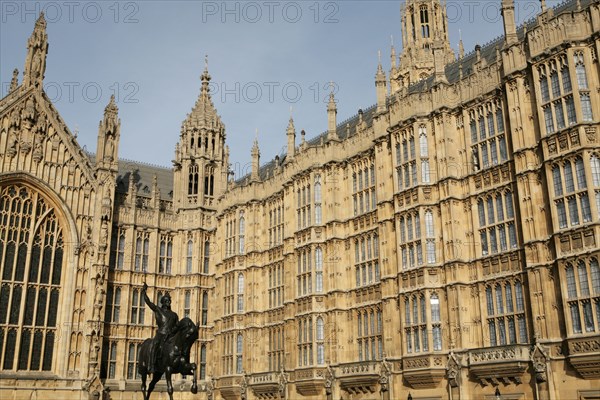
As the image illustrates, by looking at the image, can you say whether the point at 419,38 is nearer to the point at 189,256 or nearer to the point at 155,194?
Result: the point at 155,194

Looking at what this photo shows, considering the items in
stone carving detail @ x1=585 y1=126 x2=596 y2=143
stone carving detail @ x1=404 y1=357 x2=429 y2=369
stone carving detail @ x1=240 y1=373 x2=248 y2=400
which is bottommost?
stone carving detail @ x1=240 y1=373 x2=248 y2=400

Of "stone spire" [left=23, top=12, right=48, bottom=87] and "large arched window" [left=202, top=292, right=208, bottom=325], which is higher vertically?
"stone spire" [left=23, top=12, right=48, bottom=87]

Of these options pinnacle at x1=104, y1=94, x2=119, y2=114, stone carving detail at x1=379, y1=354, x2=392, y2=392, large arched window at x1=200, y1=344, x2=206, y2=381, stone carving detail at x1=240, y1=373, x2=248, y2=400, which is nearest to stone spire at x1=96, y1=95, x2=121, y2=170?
pinnacle at x1=104, y1=94, x2=119, y2=114

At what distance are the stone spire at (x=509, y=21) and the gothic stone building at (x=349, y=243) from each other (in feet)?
0.54

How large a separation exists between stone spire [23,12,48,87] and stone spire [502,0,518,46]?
36008 mm

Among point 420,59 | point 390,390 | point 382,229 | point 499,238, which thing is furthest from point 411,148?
point 420,59

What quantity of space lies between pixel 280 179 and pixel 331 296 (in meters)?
11.9

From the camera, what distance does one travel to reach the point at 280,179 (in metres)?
50.5

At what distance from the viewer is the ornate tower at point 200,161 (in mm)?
59062

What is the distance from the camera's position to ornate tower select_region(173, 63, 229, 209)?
59.1m

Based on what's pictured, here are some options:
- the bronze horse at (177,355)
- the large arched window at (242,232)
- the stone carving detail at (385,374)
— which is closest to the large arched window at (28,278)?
the large arched window at (242,232)

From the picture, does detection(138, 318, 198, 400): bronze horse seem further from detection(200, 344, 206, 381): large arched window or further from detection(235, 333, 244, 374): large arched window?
detection(200, 344, 206, 381): large arched window

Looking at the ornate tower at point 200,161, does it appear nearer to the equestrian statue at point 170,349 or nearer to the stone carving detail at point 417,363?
the stone carving detail at point 417,363

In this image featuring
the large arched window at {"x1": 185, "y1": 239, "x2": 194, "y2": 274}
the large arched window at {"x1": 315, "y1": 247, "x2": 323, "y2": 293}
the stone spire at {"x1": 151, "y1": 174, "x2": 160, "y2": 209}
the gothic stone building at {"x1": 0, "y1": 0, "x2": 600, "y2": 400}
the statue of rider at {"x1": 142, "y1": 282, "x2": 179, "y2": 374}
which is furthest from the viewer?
the stone spire at {"x1": 151, "y1": 174, "x2": 160, "y2": 209}
